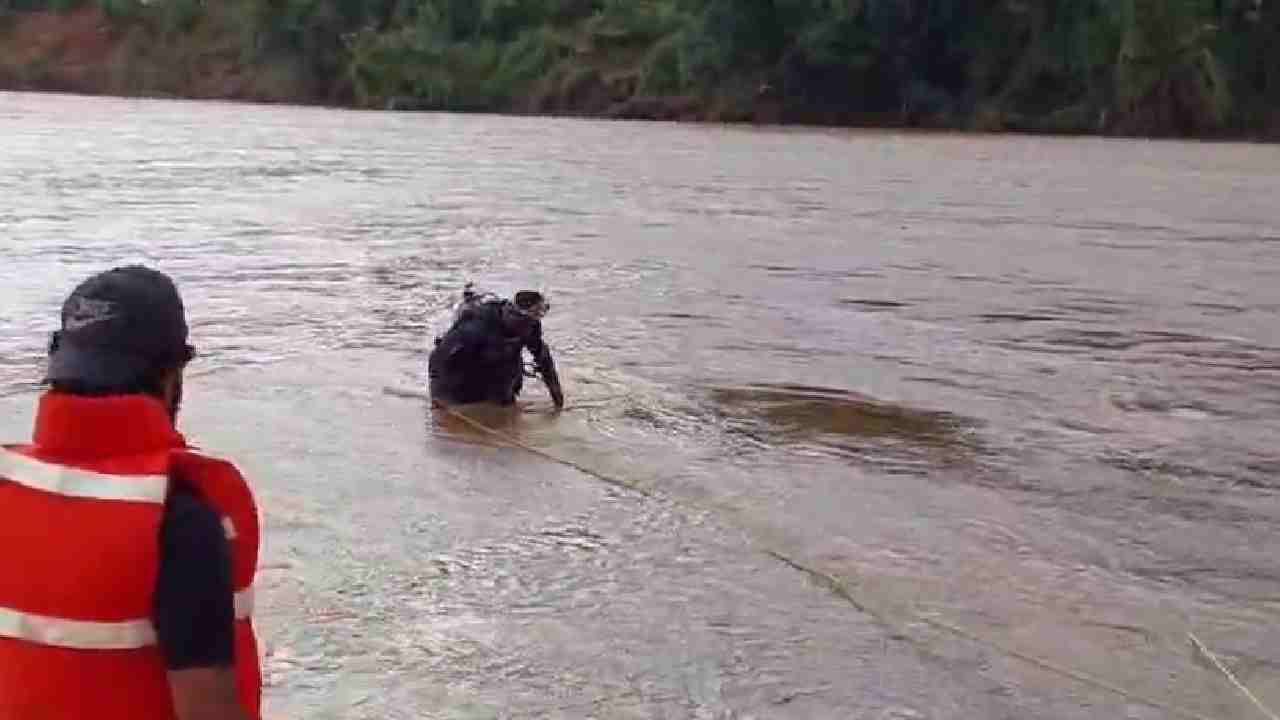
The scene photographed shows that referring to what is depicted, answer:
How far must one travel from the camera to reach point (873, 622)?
291 inches

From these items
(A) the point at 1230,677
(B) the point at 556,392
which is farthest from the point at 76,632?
(B) the point at 556,392

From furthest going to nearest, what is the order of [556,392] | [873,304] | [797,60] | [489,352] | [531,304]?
[797,60] → [873,304] → [556,392] → [489,352] → [531,304]

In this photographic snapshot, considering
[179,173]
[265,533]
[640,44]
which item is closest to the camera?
[265,533]

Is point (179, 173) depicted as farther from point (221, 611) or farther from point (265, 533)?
point (221, 611)

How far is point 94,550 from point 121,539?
0.14 ft

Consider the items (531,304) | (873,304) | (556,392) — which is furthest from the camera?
(873,304)

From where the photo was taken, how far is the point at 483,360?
1129 cm

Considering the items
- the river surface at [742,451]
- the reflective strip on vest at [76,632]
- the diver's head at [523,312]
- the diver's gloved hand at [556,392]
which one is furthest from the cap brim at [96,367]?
the diver's gloved hand at [556,392]

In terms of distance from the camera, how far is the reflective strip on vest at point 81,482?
2.73 m

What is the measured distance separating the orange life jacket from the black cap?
0.04 m

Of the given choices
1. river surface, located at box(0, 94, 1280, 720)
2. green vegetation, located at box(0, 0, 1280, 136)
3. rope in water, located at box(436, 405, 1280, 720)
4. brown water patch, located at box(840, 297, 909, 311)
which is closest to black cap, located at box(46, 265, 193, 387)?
river surface, located at box(0, 94, 1280, 720)

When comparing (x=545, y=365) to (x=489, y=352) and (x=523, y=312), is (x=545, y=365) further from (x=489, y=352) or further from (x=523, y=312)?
(x=523, y=312)

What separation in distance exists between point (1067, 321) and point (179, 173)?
18958 millimetres

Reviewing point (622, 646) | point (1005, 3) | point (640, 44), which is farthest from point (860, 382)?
point (640, 44)
